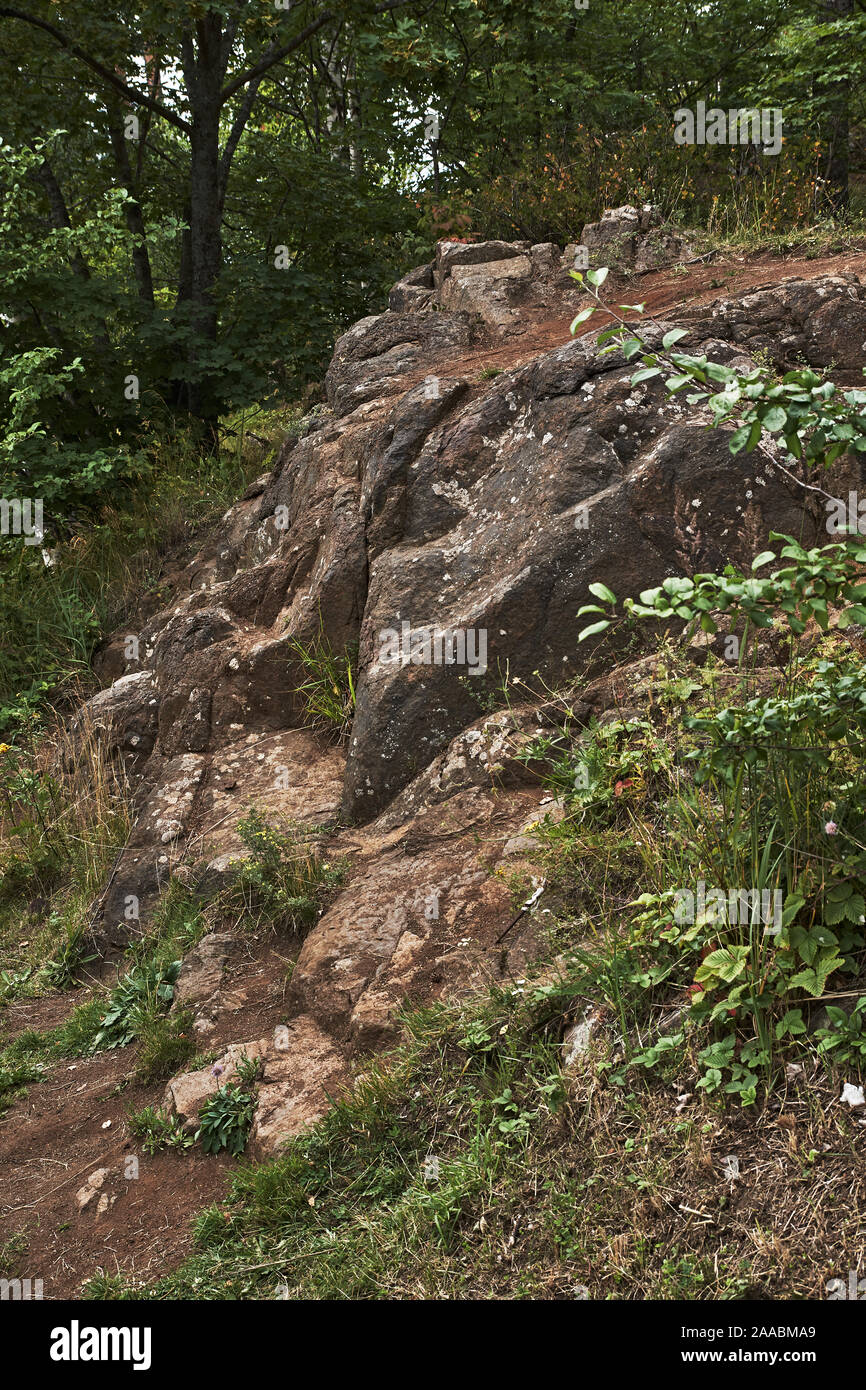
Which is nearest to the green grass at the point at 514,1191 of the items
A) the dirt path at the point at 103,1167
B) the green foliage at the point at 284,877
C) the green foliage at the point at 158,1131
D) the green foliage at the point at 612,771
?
the dirt path at the point at 103,1167

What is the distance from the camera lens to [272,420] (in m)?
9.48

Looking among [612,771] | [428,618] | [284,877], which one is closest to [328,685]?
[428,618]

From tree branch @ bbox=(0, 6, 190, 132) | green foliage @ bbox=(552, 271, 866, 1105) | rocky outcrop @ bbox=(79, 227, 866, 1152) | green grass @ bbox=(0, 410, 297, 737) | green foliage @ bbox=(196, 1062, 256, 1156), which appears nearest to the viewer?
green foliage @ bbox=(552, 271, 866, 1105)

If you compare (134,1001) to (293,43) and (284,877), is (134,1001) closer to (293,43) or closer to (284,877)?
(284,877)

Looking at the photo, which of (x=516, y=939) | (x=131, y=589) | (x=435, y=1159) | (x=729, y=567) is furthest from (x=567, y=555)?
(x=131, y=589)

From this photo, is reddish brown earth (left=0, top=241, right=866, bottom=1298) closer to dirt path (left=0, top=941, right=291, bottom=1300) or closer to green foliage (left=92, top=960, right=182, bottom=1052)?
dirt path (left=0, top=941, right=291, bottom=1300)

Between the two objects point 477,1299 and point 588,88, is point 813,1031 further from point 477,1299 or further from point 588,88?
point 588,88

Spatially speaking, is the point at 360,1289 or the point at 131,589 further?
the point at 131,589

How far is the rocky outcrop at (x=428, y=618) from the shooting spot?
4332 millimetres

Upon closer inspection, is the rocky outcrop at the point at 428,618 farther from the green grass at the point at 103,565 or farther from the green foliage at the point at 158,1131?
the green grass at the point at 103,565

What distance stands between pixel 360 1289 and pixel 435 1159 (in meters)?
0.44

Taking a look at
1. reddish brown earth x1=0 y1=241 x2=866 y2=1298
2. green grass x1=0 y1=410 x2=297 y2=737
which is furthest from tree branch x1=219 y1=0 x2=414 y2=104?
reddish brown earth x1=0 y1=241 x2=866 y2=1298

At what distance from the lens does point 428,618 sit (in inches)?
213

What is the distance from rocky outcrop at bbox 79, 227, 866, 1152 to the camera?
433 cm
